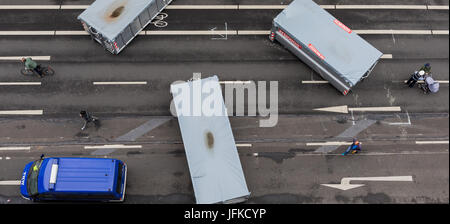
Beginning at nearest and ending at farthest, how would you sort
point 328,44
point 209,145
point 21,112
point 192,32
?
point 209,145, point 328,44, point 21,112, point 192,32

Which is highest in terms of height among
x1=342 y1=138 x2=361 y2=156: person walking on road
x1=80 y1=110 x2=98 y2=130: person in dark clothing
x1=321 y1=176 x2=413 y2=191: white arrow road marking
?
x1=80 y1=110 x2=98 y2=130: person in dark clothing

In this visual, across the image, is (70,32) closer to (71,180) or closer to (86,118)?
(86,118)

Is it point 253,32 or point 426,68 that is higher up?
point 253,32

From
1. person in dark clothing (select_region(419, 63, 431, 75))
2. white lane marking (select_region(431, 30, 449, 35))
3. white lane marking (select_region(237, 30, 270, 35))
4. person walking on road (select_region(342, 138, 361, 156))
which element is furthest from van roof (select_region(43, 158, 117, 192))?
white lane marking (select_region(431, 30, 449, 35))

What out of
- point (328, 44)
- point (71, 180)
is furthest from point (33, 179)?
point (328, 44)

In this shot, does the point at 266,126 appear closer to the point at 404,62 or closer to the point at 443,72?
the point at 404,62

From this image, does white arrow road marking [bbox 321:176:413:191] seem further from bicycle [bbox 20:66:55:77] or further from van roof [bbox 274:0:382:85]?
bicycle [bbox 20:66:55:77]

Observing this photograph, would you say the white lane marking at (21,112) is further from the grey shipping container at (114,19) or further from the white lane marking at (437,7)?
the white lane marking at (437,7)
